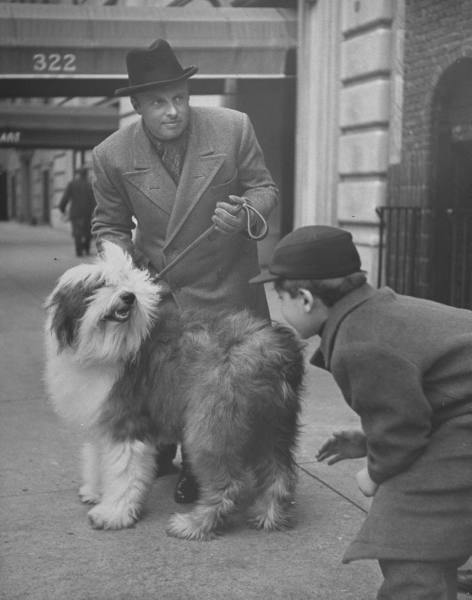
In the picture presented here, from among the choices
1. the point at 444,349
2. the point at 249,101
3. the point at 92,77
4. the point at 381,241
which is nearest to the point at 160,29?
the point at 92,77

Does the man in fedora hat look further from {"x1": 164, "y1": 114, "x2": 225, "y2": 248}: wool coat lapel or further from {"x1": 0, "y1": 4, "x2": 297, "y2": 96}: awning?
{"x1": 0, "y1": 4, "x2": 297, "y2": 96}: awning

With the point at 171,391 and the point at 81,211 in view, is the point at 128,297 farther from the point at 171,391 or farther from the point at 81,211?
the point at 81,211

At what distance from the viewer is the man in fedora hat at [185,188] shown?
4254 millimetres

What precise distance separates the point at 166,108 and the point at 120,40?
8097 mm

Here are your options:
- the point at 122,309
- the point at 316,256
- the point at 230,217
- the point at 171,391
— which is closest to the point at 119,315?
the point at 122,309

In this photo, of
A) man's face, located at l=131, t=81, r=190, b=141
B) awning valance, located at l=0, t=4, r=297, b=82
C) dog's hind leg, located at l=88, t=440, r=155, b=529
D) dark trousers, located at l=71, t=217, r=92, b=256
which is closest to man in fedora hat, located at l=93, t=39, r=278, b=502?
man's face, located at l=131, t=81, r=190, b=141

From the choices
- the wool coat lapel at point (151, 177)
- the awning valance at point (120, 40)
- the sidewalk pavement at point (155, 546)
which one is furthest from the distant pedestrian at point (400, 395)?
the awning valance at point (120, 40)

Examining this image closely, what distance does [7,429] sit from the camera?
18.8ft

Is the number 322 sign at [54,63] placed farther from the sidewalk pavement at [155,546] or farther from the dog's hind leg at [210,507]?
the dog's hind leg at [210,507]

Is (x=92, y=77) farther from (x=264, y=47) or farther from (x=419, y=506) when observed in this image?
(x=419, y=506)

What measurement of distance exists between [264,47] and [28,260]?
28.1 ft

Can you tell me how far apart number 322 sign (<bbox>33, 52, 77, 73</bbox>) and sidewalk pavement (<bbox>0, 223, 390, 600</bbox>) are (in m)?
7.08

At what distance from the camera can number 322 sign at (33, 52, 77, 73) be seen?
11.7 meters

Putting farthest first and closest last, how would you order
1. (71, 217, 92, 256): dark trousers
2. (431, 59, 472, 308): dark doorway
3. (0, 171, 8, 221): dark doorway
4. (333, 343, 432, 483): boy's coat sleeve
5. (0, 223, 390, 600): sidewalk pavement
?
(0, 171, 8, 221): dark doorway < (71, 217, 92, 256): dark trousers < (431, 59, 472, 308): dark doorway < (0, 223, 390, 600): sidewalk pavement < (333, 343, 432, 483): boy's coat sleeve
